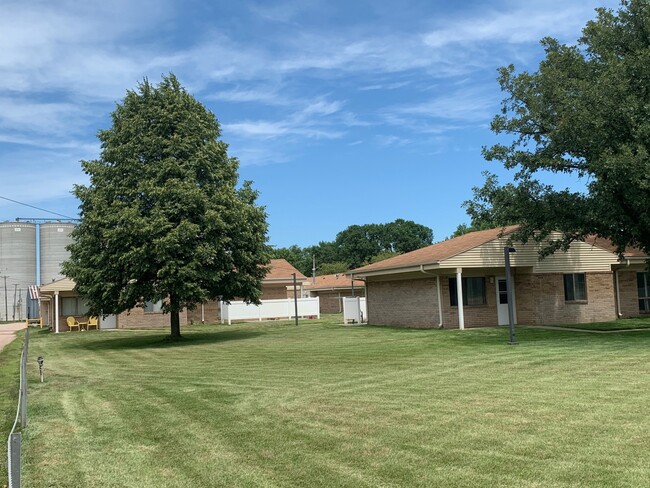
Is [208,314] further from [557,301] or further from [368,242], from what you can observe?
[368,242]

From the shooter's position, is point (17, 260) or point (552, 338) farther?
point (17, 260)

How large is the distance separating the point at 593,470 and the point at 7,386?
11.4m

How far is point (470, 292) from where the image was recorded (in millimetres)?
25359

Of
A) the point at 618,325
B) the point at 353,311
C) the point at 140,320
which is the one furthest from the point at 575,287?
the point at 140,320

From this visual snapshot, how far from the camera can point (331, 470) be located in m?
5.66

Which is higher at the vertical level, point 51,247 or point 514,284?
point 51,247

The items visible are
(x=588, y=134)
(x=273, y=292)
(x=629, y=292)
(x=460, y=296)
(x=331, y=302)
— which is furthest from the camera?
(x=331, y=302)

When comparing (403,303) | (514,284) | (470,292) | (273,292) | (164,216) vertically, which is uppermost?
(164,216)

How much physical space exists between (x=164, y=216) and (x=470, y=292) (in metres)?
12.6

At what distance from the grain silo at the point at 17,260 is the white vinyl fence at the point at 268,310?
49.5m

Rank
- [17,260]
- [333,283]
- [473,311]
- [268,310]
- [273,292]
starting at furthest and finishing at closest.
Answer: [17,260] → [333,283] → [273,292] → [268,310] → [473,311]

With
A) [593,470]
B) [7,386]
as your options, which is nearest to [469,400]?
[593,470]

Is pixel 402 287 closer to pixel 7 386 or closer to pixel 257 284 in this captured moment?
pixel 257 284

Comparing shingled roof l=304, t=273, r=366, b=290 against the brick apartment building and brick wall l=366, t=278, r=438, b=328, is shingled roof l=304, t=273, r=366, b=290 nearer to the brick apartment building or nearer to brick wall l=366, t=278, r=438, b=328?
brick wall l=366, t=278, r=438, b=328
